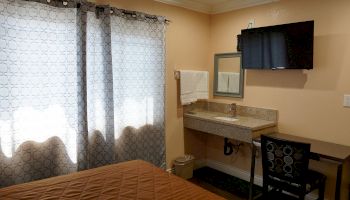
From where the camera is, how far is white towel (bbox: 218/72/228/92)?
148 inches

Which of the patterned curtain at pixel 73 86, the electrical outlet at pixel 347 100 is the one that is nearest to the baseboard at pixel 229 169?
the patterned curtain at pixel 73 86

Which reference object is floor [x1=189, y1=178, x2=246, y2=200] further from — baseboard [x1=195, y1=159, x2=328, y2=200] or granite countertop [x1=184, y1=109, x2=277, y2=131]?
granite countertop [x1=184, y1=109, x2=277, y2=131]

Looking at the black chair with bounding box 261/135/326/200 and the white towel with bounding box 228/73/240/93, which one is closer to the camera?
the black chair with bounding box 261/135/326/200

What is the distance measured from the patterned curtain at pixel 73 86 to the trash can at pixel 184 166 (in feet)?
1.70

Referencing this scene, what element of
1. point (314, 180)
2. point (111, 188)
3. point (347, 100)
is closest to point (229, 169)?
point (314, 180)

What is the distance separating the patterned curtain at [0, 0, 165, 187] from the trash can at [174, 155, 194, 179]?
519 mm

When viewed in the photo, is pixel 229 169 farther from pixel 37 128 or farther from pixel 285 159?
pixel 37 128

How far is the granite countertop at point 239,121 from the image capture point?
2988 mm

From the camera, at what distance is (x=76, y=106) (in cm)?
264

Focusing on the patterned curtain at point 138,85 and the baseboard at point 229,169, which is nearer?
the patterned curtain at point 138,85

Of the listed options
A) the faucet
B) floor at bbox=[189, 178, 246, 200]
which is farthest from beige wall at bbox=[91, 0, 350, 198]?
floor at bbox=[189, 178, 246, 200]

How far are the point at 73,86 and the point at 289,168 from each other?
7.27 feet

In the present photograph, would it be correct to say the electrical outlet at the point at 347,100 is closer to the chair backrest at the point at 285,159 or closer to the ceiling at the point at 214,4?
the chair backrest at the point at 285,159

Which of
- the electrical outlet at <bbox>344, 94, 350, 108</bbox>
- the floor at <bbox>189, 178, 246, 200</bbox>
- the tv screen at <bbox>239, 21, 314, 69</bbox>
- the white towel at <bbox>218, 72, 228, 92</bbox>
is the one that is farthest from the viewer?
the white towel at <bbox>218, 72, 228, 92</bbox>
